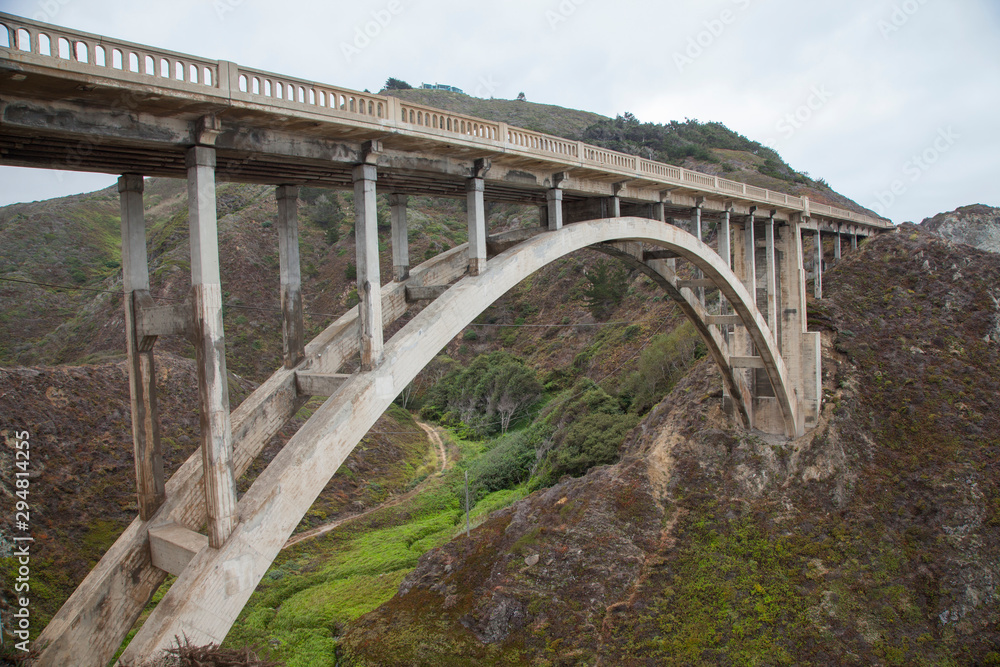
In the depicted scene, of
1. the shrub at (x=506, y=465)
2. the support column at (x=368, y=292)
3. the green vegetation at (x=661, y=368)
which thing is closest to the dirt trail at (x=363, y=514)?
the shrub at (x=506, y=465)

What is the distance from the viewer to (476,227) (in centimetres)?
1027

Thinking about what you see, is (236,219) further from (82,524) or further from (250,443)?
(250,443)

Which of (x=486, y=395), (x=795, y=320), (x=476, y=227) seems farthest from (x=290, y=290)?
(x=486, y=395)

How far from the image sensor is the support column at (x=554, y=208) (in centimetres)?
1237

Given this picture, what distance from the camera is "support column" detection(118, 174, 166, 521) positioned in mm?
7406

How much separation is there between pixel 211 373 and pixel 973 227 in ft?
150

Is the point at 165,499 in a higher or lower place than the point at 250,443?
lower

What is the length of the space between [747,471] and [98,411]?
20323 mm

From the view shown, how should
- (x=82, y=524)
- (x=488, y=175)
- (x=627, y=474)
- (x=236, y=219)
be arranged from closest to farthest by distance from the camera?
1. (x=488, y=175)
2. (x=82, y=524)
3. (x=627, y=474)
4. (x=236, y=219)

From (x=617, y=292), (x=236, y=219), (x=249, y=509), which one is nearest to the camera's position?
(x=249, y=509)

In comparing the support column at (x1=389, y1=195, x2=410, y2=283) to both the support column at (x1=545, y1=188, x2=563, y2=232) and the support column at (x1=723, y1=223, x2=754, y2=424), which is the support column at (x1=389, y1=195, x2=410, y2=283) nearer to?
the support column at (x1=545, y1=188, x2=563, y2=232)

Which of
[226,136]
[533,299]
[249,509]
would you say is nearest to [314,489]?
[249,509]

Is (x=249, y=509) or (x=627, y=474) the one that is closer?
(x=249, y=509)

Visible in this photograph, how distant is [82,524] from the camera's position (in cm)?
1628
